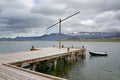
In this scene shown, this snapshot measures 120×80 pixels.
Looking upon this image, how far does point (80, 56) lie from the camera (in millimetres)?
35875

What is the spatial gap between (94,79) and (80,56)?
58.8 ft

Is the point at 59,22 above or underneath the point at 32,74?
above

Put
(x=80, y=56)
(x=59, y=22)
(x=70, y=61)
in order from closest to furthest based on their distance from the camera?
(x=70, y=61), (x=59, y=22), (x=80, y=56)

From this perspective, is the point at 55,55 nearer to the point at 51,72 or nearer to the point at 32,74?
the point at 51,72

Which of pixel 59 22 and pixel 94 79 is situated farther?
pixel 59 22

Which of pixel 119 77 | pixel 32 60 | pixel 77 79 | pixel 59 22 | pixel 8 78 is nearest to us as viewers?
pixel 8 78

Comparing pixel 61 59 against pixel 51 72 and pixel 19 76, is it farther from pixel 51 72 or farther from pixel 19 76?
pixel 19 76

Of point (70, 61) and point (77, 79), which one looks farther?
point (70, 61)

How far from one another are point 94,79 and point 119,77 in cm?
356

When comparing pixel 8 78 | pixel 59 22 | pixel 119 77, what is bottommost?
pixel 119 77

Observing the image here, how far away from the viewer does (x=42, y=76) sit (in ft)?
30.3

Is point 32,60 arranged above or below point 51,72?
above

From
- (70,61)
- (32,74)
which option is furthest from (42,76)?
(70,61)

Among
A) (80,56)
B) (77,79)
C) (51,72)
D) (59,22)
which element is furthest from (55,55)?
(80,56)
